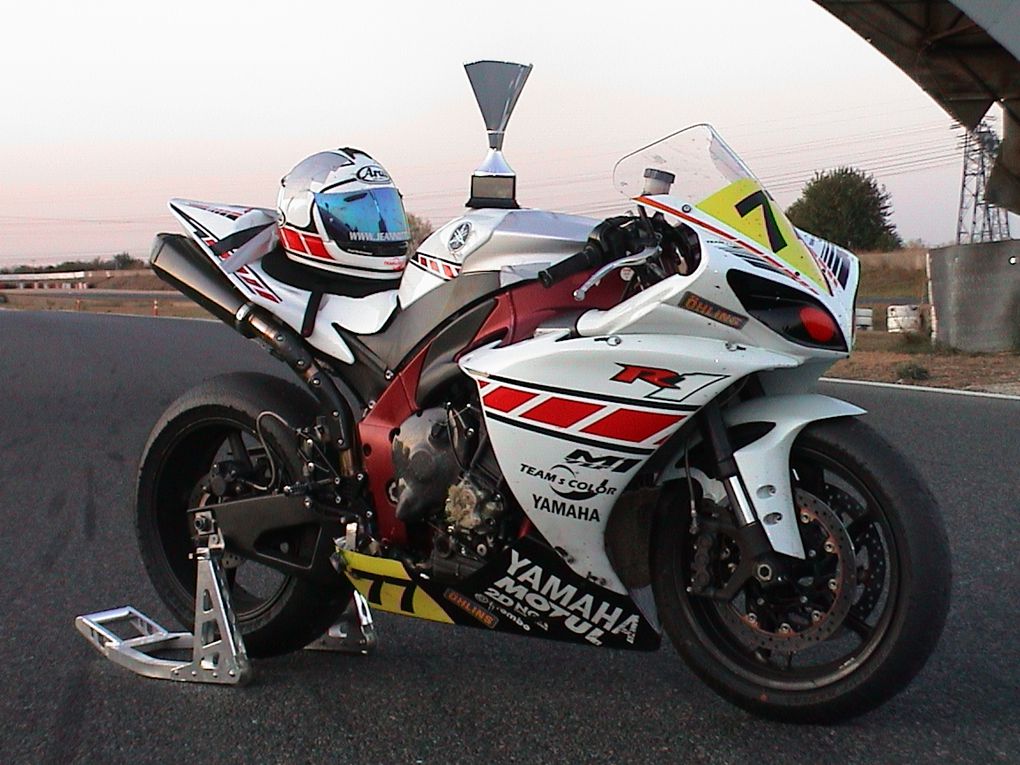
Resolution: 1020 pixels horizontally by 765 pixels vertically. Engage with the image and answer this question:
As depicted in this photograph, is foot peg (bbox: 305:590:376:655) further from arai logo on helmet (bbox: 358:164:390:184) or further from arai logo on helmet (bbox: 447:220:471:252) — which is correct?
arai logo on helmet (bbox: 358:164:390:184)

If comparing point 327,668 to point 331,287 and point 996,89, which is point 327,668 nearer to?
point 331,287

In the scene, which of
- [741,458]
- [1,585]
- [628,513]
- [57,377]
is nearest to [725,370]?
[741,458]

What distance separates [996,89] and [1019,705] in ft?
62.0

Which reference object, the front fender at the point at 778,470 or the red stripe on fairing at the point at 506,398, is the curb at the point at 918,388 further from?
the red stripe on fairing at the point at 506,398

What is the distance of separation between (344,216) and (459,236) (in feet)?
1.90

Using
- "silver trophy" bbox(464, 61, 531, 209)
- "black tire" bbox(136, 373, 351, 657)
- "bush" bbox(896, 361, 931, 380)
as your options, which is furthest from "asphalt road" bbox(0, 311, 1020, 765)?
"bush" bbox(896, 361, 931, 380)

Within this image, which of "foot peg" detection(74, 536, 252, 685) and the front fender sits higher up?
the front fender

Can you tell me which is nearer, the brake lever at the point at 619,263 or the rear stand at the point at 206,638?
the brake lever at the point at 619,263

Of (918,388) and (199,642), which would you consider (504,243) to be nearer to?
(199,642)

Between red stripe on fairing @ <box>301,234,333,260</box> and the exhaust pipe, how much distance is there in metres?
0.26

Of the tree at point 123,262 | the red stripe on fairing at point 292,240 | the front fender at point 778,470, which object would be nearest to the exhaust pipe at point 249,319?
the red stripe on fairing at point 292,240

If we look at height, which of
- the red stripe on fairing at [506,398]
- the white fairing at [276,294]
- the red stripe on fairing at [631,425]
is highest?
the white fairing at [276,294]

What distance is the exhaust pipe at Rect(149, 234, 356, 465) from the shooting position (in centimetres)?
375

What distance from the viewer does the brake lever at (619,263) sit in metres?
3.09
